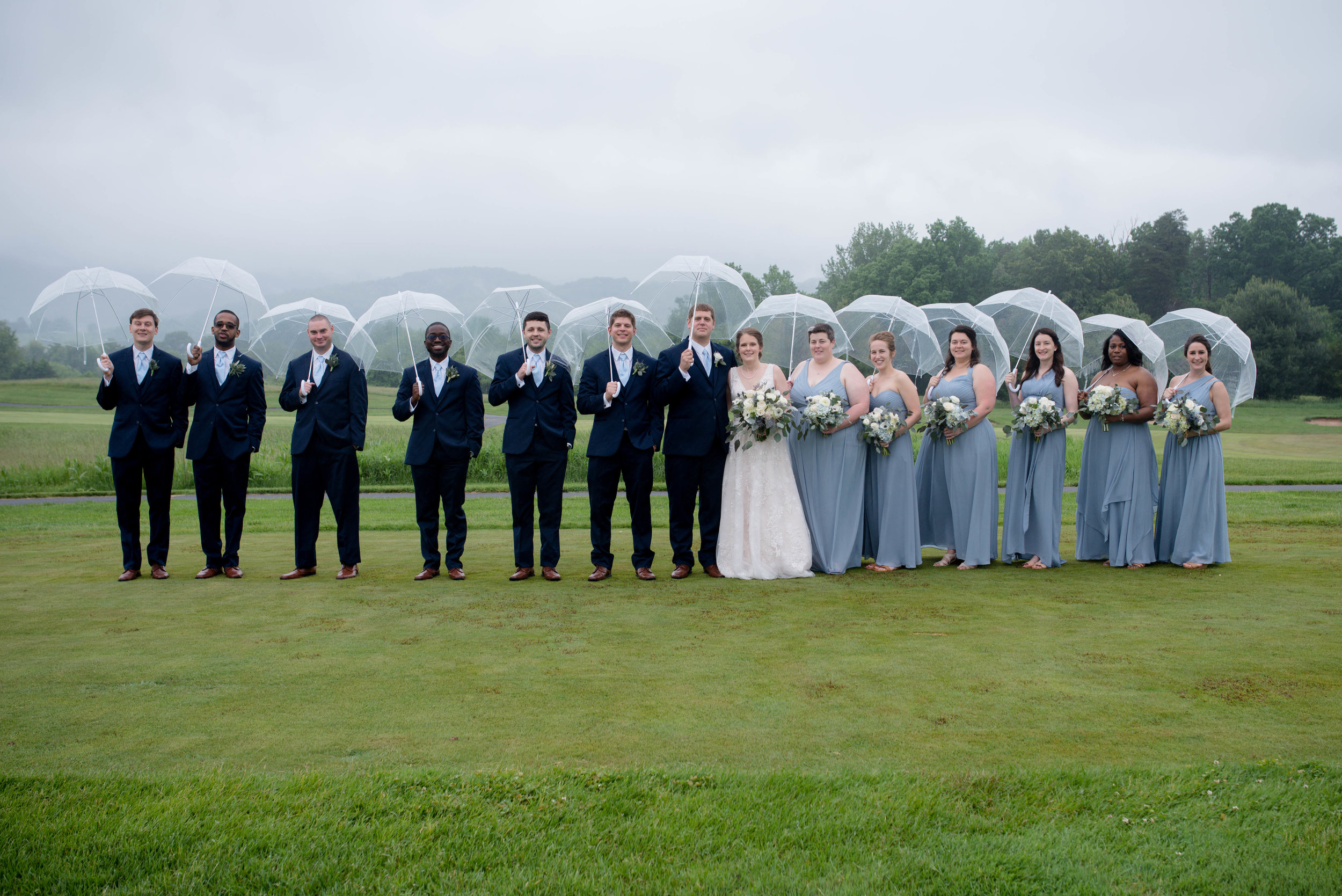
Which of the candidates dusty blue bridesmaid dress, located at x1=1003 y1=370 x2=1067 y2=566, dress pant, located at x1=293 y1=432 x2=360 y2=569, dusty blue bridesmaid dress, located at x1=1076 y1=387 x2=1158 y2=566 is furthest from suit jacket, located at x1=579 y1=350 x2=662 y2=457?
dusty blue bridesmaid dress, located at x1=1076 y1=387 x2=1158 y2=566

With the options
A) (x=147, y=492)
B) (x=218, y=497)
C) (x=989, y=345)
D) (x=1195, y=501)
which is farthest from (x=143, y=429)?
(x=1195, y=501)

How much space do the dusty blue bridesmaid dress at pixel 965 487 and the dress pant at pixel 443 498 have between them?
4588 millimetres

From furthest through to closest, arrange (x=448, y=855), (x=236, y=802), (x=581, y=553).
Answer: (x=581, y=553) → (x=236, y=802) → (x=448, y=855)

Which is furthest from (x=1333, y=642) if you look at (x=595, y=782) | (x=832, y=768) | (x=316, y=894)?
(x=316, y=894)

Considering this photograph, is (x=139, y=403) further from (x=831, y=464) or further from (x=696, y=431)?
(x=831, y=464)

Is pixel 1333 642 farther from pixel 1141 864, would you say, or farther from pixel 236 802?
pixel 236 802

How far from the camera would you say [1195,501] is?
9.00m

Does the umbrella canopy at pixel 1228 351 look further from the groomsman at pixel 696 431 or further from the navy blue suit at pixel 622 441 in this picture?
the navy blue suit at pixel 622 441

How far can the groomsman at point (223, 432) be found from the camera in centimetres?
848

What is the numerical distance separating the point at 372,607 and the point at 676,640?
8.71 ft

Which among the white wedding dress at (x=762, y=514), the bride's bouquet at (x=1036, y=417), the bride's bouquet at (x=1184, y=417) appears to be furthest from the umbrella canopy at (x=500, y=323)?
the bride's bouquet at (x=1184, y=417)

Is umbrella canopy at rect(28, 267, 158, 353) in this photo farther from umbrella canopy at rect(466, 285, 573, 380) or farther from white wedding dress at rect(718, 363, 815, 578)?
white wedding dress at rect(718, 363, 815, 578)

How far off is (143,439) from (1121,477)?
973 centimetres

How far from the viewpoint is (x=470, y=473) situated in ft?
66.4
